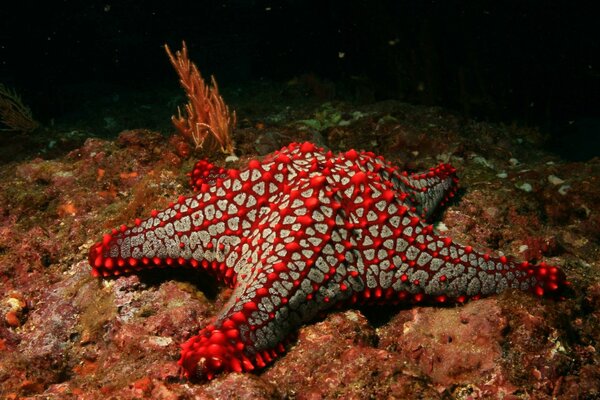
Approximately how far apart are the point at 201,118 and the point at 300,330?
4213mm

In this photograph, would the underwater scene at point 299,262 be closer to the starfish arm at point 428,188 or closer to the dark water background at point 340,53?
the starfish arm at point 428,188

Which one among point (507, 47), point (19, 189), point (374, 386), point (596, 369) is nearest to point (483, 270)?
point (596, 369)

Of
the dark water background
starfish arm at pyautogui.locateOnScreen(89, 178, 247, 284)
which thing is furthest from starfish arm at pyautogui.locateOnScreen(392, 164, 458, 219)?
the dark water background

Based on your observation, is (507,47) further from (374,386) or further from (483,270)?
(374,386)

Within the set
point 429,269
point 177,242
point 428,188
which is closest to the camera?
point 429,269

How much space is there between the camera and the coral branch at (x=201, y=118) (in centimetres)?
658

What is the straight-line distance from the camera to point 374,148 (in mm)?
8016

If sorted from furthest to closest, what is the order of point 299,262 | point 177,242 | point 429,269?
point 177,242 < point 429,269 < point 299,262

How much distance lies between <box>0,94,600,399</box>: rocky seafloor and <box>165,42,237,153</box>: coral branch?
0.24 meters

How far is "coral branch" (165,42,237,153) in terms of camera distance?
21.6 ft

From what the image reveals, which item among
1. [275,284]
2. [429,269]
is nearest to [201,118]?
[275,284]

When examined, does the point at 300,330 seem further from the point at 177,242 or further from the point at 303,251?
the point at 177,242

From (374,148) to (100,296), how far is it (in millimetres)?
5437

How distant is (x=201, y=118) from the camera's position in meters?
6.79
